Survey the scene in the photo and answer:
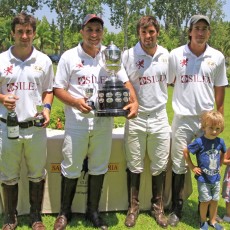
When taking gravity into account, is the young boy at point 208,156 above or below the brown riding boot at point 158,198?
above

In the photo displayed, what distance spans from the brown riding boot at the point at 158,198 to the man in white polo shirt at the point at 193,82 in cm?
16

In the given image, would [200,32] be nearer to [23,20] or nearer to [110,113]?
[110,113]

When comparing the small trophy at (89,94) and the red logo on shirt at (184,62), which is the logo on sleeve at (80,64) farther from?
the red logo on shirt at (184,62)

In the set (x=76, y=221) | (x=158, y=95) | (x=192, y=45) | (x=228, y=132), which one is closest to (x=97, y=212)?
(x=76, y=221)

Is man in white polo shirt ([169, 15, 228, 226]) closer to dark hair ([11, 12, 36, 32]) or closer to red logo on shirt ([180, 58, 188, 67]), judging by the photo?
red logo on shirt ([180, 58, 188, 67])

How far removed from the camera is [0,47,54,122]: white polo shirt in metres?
3.69

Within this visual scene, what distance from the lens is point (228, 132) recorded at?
9.60 meters

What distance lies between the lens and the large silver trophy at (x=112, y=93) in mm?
3814

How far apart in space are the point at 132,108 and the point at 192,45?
1023 mm

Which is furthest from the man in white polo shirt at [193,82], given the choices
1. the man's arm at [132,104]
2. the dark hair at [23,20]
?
the dark hair at [23,20]

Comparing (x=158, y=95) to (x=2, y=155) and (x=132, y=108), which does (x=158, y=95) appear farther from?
(x=2, y=155)

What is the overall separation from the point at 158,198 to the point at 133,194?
300 mm

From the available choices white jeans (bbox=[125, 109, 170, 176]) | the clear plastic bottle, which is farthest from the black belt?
white jeans (bbox=[125, 109, 170, 176])

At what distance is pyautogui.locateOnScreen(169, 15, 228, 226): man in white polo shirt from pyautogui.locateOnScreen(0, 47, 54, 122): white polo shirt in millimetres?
1472
